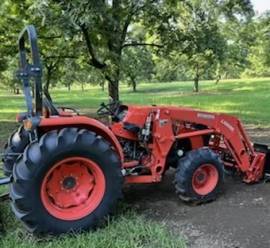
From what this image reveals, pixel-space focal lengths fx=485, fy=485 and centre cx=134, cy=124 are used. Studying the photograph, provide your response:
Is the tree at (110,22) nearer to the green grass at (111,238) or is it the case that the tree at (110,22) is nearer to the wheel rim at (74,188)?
the wheel rim at (74,188)

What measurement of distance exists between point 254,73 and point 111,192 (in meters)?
70.6

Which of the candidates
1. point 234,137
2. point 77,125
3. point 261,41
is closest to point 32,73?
point 77,125

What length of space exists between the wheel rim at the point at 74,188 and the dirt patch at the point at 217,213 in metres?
0.71

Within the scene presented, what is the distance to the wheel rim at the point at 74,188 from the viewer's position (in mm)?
4477

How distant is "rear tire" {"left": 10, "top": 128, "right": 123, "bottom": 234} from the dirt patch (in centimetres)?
70

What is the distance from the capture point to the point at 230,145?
6.01 m

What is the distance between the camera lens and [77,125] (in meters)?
4.62

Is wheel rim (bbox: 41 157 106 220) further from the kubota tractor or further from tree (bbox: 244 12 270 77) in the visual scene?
tree (bbox: 244 12 270 77)

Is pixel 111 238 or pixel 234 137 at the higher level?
pixel 234 137

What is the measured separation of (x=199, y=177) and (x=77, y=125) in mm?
1664

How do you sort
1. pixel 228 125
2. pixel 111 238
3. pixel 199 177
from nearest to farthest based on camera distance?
pixel 111 238 → pixel 199 177 → pixel 228 125

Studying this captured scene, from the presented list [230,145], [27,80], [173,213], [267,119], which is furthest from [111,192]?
[267,119]

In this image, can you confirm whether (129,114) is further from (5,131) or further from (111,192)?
(5,131)

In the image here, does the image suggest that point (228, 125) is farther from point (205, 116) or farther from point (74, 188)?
point (74, 188)
